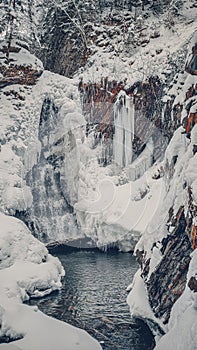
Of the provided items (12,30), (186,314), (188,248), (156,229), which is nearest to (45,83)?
(12,30)

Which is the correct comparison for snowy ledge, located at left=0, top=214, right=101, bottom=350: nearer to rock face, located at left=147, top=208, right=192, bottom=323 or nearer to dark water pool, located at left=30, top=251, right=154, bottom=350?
dark water pool, located at left=30, top=251, right=154, bottom=350

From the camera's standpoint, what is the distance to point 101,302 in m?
15.8

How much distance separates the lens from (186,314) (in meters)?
9.69

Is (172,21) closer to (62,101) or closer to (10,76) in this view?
(62,101)

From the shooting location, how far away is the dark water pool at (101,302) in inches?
516

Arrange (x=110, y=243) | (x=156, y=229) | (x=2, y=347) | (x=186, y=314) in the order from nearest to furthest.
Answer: (x=186, y=314) < (x=2, y=347) < (x=156, y=229) < (x=110, y=243)

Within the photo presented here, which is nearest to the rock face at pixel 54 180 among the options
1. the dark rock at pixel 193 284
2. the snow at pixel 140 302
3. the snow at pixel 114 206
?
the snow at pixel 114 206

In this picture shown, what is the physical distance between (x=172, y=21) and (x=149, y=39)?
1.78m

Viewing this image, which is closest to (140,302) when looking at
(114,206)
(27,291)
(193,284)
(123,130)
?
(27,291)

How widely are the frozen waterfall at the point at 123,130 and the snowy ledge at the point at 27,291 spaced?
7.94 m

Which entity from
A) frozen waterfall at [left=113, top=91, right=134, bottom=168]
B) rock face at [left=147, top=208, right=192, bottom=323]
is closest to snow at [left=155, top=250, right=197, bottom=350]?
rock face at [left=147, top=208, right=192, bottom=323]

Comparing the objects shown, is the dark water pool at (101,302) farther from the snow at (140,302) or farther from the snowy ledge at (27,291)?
the snowy ledge at (27,291)

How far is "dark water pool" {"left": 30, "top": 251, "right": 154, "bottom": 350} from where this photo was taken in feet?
43.0

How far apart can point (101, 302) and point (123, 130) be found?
11809mm
